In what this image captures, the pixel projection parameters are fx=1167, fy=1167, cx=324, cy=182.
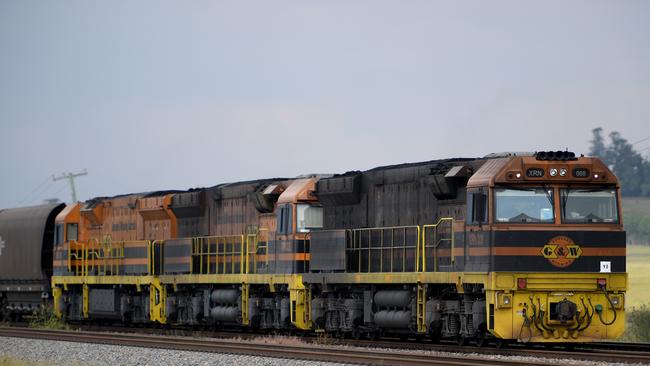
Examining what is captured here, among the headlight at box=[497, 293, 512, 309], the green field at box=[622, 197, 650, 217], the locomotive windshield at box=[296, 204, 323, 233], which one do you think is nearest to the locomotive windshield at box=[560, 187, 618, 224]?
the headlight at box=[497, 293, 512, 309]

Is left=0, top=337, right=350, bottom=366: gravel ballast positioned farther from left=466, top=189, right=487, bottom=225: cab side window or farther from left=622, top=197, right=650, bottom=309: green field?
left=622, top=197, right=650, bottom=309: green field

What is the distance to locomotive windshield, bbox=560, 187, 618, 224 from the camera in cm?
1817

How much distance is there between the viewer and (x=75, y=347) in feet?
70.0

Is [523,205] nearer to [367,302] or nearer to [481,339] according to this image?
[481,339]

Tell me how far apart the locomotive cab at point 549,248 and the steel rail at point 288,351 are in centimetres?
114

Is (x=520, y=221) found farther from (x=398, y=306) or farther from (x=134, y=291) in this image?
(x=134, y=291)

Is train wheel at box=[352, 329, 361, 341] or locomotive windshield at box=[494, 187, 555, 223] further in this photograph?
train wheel at box=[352, 329, 361, 341]

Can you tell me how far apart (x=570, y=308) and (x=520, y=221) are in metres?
1.52

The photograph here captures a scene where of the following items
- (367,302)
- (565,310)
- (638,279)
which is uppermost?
(565,310)

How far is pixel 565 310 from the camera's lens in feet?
58.2

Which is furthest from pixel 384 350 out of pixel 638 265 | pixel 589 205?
pixel 638 265

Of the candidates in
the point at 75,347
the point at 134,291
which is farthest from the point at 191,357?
the point at 134,291

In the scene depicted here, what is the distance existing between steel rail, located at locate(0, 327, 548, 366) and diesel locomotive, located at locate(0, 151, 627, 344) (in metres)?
1.45

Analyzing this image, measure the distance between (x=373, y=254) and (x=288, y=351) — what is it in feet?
12.0
